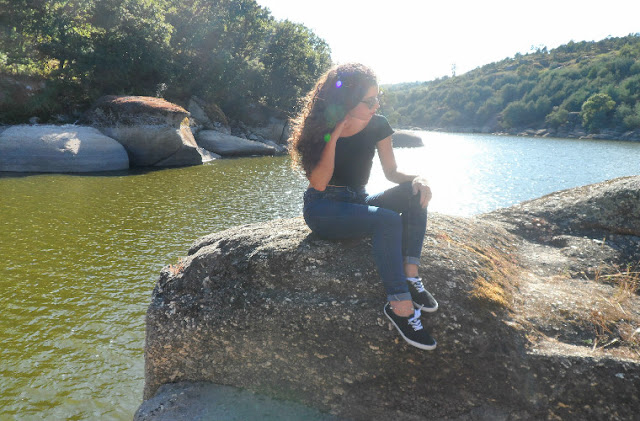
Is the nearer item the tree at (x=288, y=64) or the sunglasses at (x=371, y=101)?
the sunglasses at (x=371, y=101)

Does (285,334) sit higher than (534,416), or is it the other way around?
(285,334)

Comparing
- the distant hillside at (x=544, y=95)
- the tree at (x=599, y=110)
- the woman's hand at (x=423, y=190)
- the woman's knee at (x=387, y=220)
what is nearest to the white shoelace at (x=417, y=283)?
the woman's knee at (x=387, y=220)

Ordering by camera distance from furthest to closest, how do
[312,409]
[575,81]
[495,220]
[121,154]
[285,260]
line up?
[575,81] → [121,154] → [495,220] → [285,260] → [312,409]

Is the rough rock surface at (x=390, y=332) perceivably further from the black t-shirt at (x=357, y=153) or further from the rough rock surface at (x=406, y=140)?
the rough rock surface at (x=406, y=140)

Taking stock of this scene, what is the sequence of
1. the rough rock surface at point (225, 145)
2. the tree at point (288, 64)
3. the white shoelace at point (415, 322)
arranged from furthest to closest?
the tree at point (288, 64)
the rough rock surface at point (225, 145)
the white shoelace at point (415, 322)

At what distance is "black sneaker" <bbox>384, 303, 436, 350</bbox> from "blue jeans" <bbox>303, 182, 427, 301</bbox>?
191 millimetres

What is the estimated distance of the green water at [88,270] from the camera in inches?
202

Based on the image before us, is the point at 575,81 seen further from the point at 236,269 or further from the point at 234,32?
the point at 236,269

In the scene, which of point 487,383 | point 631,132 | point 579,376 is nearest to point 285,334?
point 487,383

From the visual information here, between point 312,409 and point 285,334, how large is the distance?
77 centimetres

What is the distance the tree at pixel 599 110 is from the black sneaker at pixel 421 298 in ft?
313

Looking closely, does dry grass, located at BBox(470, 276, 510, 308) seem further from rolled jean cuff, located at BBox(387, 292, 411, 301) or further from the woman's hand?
the woman's hand

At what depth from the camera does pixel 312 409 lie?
12.5 ft

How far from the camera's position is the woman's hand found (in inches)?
149
